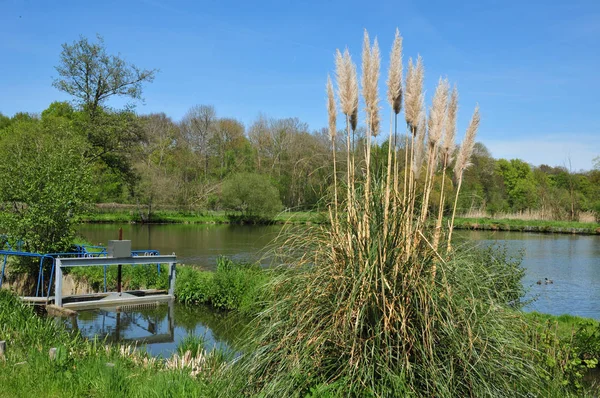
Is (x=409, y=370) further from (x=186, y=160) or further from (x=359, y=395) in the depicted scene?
(x=186, y=160)

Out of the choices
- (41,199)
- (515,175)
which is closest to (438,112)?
(41,199)

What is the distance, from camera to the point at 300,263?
4.50m

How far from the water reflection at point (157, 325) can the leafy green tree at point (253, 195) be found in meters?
32.8

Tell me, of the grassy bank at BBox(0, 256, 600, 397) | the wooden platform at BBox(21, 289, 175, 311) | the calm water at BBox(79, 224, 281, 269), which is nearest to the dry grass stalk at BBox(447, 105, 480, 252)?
the grassy bank at BBox(0, 256, 600, 397)

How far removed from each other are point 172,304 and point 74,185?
→ 4.06 m

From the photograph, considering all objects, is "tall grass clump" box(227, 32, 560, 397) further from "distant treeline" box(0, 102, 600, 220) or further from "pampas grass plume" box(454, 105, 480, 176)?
"distant treeline" box(0, 102, 600, 220)

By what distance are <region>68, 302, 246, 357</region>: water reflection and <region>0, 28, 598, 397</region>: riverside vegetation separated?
4.87 meters

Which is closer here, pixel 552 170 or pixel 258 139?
pixel 258 139

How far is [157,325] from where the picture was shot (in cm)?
1123

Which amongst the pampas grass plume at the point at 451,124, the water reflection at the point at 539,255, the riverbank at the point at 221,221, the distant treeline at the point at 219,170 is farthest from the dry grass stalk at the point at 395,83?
the riverbank at the point at 221,221

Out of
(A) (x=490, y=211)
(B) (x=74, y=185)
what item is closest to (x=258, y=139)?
(A) (x=490, y=211)

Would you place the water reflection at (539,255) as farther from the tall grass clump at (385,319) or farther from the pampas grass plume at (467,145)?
the tall grass clump at (385,319)

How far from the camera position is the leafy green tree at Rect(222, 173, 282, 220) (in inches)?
Result: 1809

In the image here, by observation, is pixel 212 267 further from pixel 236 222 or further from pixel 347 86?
pixel 236 222
